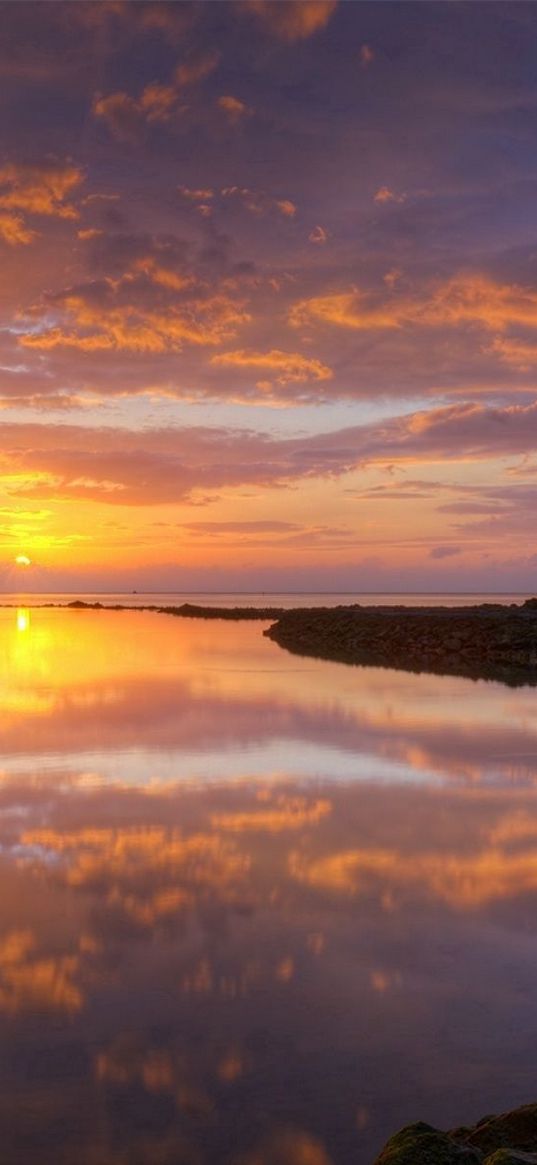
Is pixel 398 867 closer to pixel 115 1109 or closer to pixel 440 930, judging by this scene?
pixel 440 930

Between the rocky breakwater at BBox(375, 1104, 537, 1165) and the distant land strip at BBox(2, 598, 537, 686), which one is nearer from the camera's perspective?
the rocky breakwater at BBox(375, 1104, 537, 1165)

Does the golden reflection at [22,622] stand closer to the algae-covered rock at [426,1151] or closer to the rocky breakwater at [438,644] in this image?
the rocky breakwater at [438,644]

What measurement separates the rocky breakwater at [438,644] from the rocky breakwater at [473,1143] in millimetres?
24289

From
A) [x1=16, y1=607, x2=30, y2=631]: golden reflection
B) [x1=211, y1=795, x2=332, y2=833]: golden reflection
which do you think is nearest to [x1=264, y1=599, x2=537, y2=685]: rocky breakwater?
[x1=211, y1=795, x2=332, y2=833]: golden reflection

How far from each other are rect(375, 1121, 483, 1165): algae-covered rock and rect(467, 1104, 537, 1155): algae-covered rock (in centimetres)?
18

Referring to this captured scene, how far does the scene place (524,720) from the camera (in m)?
19.3

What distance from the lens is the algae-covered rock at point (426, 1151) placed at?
4.00m

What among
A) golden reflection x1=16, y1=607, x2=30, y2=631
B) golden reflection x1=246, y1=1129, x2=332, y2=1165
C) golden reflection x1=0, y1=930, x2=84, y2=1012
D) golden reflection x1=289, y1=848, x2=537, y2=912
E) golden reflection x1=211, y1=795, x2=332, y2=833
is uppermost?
golden reflection x1=16, y1=607, x2=30, y2=631

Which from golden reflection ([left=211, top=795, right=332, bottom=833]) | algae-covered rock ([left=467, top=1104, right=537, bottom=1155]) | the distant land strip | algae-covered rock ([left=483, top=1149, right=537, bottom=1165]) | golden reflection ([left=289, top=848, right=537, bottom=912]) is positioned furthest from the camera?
the distant land strip

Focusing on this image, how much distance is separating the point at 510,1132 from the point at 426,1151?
60 cm

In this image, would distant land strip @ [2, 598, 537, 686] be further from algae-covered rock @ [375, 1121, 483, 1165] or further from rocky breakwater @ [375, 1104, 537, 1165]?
algae-covered rock @ [375, 1121, 483, 1165]

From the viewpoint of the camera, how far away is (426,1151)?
4.03 m

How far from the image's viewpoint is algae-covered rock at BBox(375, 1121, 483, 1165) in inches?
157

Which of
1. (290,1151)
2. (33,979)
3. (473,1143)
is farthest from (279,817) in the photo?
(473,1143)
